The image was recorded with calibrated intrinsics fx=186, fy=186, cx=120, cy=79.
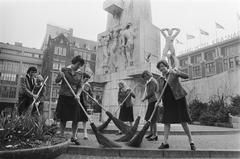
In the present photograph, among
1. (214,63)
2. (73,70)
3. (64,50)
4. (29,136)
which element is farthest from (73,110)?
(214,63)

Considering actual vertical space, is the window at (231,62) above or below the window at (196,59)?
below

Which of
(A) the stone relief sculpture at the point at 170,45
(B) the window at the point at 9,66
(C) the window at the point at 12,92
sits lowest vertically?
(C) the window at the point at 12,92

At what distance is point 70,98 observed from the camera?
4801 mm

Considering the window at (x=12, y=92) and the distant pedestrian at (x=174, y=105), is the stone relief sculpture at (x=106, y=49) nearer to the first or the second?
the distant pedestrian at (x=174, y=105)

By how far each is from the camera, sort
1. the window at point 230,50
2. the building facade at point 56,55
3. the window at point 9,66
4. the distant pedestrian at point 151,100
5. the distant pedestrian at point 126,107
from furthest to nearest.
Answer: the window at point 230,50
the building facade at point 56,55
the window at point 9,66
the distant pedestrian at point 126,107
the distant pedestrian at point 151,100

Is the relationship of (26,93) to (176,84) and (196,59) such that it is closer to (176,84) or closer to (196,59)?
(176,84)

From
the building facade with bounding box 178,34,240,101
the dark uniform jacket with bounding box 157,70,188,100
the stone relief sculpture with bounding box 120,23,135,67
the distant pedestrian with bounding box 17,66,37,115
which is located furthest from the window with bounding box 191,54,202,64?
the distant pedestrian with bounding box 17,66,37,115

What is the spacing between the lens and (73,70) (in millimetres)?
4977

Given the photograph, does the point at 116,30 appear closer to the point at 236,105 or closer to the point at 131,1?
the point at 131,1

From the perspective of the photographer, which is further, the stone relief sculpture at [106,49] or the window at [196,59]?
the window at [196,59]

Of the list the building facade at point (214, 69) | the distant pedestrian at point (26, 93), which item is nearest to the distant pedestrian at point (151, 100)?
the distant pedestrian at point (26, 93)

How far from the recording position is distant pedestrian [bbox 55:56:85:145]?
4.69 m

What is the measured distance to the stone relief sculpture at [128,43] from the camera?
12219 mm

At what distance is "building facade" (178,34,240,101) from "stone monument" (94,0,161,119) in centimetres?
1145
